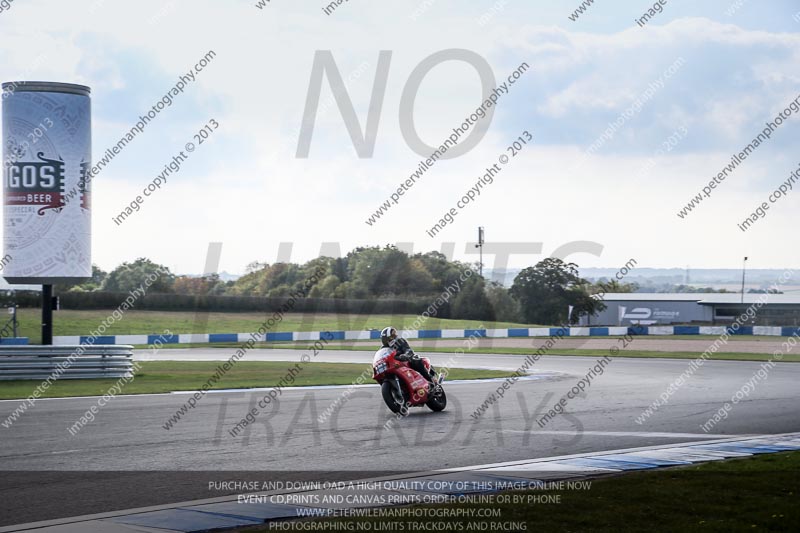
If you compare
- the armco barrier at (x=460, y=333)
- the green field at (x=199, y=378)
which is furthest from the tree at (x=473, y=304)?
the green field at (x=199, y=378)

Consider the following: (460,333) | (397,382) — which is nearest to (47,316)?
(397,382)

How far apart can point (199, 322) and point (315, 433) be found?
4833cm

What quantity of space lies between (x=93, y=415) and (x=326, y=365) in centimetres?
1632

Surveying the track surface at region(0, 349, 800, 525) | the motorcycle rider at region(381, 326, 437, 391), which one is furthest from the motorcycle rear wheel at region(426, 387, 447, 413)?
the motorcycle rider at region(381, 326, 437, 391)

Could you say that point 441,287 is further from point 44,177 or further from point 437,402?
point 437,402

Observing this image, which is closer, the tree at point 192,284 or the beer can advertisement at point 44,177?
the beer can advertisement at point 44,177

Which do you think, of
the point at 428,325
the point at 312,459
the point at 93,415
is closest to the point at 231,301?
the point at 428,325

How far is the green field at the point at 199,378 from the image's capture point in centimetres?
2270

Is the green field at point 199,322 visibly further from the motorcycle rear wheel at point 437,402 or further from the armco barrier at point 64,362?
the motorcycle rear wheel at point 437,402

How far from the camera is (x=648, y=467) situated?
36.1 feet

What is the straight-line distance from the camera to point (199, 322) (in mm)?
61000

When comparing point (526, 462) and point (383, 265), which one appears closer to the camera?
point (526, 462)

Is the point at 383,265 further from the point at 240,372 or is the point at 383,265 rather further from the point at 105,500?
the point at 105,500

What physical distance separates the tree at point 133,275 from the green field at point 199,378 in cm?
4819
